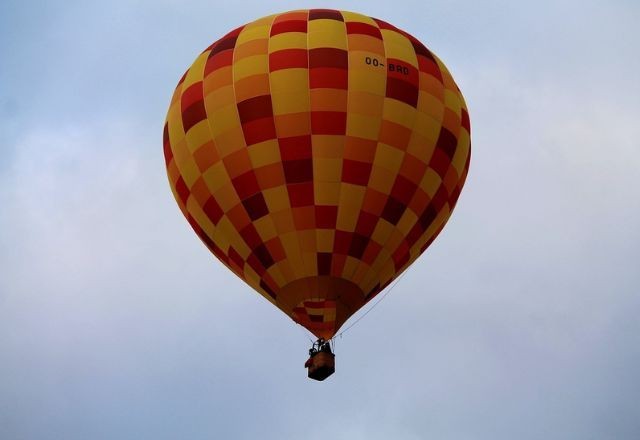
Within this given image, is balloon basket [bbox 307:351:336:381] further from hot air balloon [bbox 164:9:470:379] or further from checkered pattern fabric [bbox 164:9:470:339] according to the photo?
checkered pattern fabric [bbox 164:9:470:339]

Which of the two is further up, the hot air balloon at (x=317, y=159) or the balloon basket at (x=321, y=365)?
the hot air balloon at (x=317, y=159)

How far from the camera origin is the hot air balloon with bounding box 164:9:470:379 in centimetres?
2134

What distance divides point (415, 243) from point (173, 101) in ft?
19.6

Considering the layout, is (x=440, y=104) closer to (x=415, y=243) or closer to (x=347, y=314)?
(x=415, y=243)

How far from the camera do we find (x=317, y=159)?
839 inches

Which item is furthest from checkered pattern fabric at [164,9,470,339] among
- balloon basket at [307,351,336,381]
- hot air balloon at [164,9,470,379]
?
balloon basket at [307,351,336,381]

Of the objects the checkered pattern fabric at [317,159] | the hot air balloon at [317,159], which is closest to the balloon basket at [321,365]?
the hot air balloon at [317,159]

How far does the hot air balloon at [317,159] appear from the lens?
2134 centimetres

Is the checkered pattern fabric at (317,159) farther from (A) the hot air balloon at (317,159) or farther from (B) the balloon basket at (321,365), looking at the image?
(B) the balloon basket at (321,365)

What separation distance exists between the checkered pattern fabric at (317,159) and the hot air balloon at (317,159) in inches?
1.0

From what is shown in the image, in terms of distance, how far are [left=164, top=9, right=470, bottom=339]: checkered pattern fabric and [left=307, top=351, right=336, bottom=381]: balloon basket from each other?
1.60ft

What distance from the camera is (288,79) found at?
2167cm

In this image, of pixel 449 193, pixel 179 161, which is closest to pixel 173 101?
pixel 179 161

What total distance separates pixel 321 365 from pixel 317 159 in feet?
13.1
